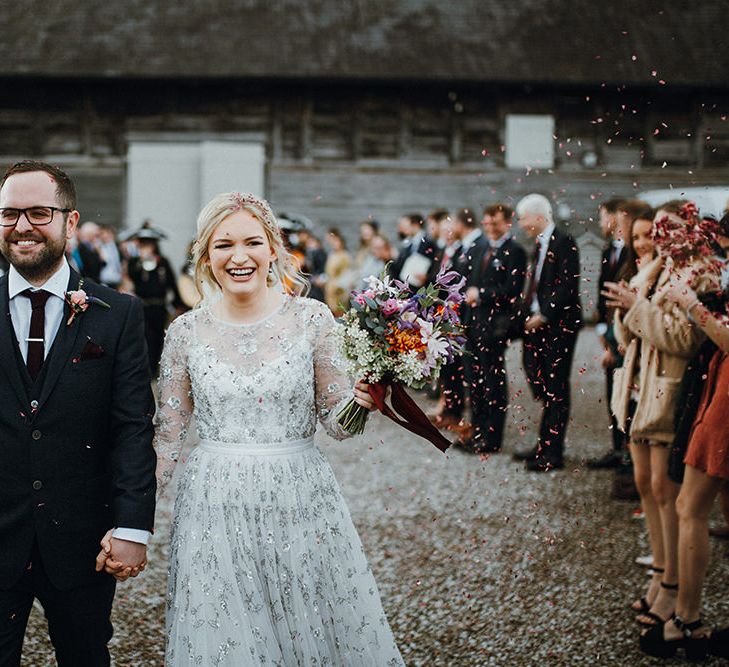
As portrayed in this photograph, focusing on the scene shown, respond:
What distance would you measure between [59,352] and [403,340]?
1.11m

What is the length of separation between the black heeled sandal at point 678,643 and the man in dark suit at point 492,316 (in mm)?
3557

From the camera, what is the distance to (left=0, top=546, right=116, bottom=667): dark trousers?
2.96m

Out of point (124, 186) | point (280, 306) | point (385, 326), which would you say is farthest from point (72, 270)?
point (124, 186)

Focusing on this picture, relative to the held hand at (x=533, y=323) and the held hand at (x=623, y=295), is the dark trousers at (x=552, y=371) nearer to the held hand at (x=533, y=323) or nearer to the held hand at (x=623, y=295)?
the held hand at (x=533, y=323)

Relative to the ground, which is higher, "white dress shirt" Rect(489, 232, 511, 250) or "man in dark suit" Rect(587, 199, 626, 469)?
"white dress shirt" Rect(489, 232, 511, 250)

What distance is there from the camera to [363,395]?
3.25 metres

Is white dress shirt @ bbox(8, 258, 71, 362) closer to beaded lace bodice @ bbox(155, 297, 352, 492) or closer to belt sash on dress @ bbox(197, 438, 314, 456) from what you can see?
beaded lace bodice @ bbox(155, 297, 352, 492)

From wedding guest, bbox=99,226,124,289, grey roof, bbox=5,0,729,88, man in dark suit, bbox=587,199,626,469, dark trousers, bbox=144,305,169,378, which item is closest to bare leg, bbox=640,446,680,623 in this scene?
man in dark suit, bbox=587,199,626,469

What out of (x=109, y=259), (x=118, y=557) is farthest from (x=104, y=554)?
(x=109, y=259)

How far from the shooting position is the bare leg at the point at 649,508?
4.88m

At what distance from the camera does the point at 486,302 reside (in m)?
8.59

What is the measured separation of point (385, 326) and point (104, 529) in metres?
1.14

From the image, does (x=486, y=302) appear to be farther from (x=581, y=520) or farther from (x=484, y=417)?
(x=581, y=520)

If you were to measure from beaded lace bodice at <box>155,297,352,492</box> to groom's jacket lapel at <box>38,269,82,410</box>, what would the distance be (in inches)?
19.3
